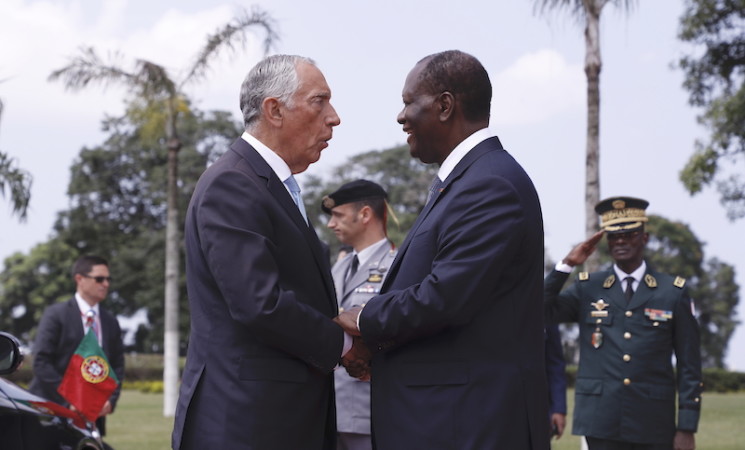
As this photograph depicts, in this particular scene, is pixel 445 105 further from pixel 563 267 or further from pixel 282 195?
pixel 563 267

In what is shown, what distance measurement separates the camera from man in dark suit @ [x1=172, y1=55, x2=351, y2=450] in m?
3.64

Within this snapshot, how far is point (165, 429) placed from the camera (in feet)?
59.1

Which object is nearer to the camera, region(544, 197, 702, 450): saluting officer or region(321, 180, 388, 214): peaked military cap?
region(544, 197, 702, 450): saluting officer

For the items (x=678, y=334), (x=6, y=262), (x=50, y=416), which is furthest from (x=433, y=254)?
(x=6, y=262)

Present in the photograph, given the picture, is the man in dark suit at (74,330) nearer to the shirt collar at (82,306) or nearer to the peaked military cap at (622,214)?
the shirt collar at (82,306)

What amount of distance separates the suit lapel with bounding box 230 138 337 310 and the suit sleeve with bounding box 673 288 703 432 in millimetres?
3497

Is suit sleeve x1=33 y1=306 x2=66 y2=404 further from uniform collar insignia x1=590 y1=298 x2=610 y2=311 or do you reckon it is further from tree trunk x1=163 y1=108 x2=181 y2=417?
tree trunk x1=163 y1=108 x2=181 y2=417

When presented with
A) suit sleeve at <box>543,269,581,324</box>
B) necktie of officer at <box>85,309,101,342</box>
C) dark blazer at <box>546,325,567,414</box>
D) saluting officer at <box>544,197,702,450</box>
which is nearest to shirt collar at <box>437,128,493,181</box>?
saluting officer at <box>544,197,702,450</box>

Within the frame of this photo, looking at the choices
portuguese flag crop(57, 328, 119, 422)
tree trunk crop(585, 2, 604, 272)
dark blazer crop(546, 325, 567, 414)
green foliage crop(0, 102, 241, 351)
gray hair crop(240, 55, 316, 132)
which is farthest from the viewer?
green foliage crop(0, 102, 241, 351)

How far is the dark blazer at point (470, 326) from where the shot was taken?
366 centimetres

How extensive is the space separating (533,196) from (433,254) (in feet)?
1.45

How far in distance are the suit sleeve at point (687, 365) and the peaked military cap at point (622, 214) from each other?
59 centimetres

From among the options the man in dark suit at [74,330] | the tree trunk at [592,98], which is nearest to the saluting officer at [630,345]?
the man in dark suit at [74,330]

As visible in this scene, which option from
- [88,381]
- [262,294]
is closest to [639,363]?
[262,294]
